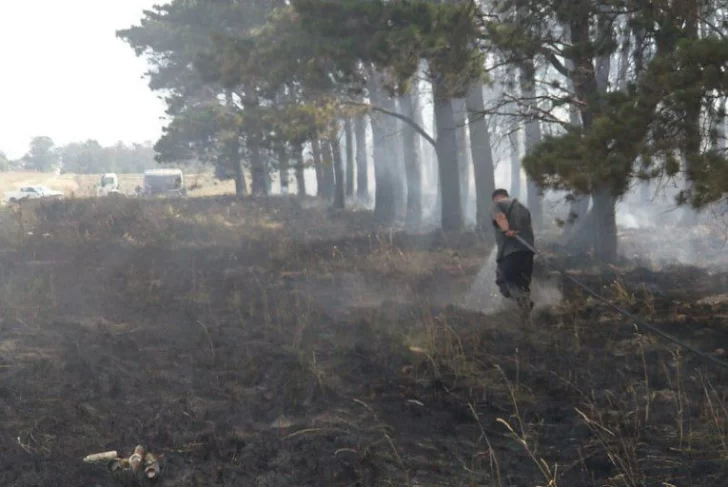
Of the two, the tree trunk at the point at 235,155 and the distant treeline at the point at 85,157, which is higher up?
the distant treeline at the point at 85,157

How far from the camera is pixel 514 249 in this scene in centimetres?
1009

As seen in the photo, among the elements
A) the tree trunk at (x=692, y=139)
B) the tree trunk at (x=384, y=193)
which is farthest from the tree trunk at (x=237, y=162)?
the tree trunk at (x=692, y=139)

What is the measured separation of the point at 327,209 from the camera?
31250 millimetres

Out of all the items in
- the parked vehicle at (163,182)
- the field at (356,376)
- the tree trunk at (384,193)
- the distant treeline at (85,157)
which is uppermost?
the distant treeline at (85,157)

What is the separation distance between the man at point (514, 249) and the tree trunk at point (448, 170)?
35.3ft

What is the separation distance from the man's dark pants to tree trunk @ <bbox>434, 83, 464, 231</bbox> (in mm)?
10832

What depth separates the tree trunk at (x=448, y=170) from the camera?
20.9 m

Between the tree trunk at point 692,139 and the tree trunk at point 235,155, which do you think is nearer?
the tree trunk at point 692,139

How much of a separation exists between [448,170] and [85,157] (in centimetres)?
8628

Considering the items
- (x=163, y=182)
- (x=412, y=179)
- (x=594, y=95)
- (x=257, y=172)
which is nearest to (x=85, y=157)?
(x=163, y=182)

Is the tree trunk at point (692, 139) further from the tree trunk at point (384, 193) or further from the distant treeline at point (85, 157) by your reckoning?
the distant treeline at point (85, 157)

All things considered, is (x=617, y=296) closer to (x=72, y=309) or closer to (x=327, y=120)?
(x=72, y=309)

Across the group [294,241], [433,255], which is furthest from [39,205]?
[433,255]

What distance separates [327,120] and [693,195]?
1152cm
